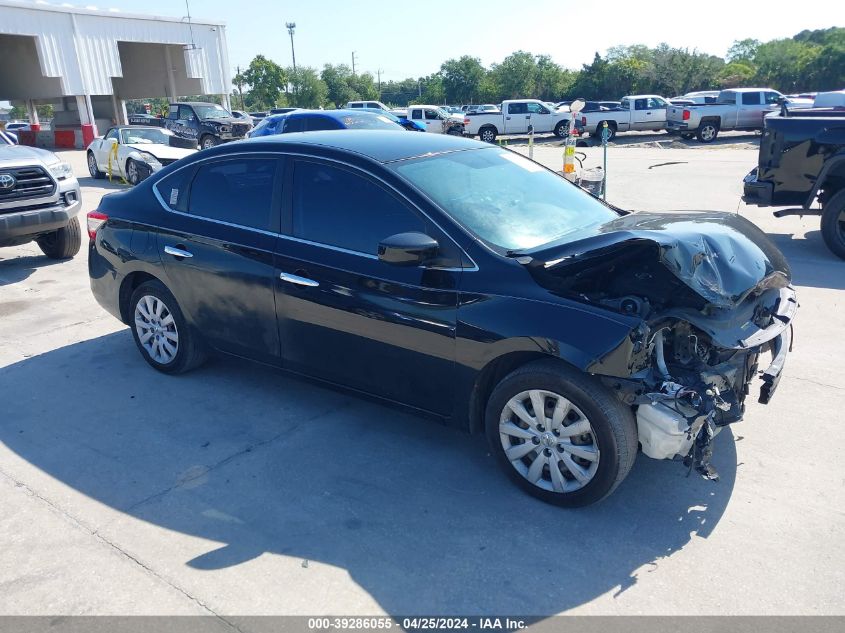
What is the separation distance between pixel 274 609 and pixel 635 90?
57794 millimetres

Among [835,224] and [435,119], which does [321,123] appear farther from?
[435,119]

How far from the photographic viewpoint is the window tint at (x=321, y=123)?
13484 mm

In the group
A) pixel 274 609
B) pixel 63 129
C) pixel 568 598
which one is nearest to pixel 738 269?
pixel 568 598

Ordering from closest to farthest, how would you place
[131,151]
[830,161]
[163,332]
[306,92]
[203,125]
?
[163,332]
[830,161]
[131,151]
[203,125]
[306,92]

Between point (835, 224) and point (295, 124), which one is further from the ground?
point (295, 124)

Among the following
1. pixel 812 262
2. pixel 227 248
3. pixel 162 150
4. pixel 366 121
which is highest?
pixel 366 121

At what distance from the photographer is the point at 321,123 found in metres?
13.8

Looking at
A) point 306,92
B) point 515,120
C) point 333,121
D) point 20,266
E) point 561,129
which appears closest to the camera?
point 20,266

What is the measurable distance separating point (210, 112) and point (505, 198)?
78.9 ft

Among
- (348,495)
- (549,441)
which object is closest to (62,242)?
(348,495)

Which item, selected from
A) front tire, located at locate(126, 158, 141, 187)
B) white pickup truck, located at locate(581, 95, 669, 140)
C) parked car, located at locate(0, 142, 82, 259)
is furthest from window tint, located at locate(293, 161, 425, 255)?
white pickup truck, located at locate(581, 95, 669, 140)

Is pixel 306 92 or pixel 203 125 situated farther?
pixel 306 92

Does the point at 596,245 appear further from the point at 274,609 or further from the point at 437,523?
the point at 274,609

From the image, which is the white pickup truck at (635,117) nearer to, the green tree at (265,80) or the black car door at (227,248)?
the black car door at (227,248)
